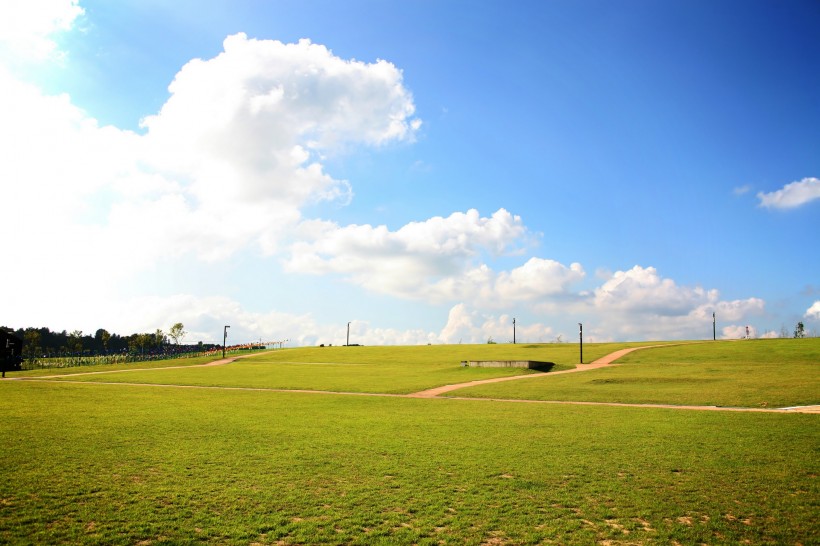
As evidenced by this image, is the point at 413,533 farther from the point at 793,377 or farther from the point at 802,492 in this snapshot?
the point at 793,377

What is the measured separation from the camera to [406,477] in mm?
11180

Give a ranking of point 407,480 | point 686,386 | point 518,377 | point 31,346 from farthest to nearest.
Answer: point 31,346, point 518,377, point 686,386, point 407,480

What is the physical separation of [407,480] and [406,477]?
10.0 inches

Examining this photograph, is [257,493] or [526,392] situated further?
[526,392]

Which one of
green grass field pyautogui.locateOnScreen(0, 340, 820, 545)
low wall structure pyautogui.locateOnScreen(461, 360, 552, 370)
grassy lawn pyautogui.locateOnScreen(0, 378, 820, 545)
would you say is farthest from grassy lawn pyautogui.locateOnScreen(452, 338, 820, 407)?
low wall structure pyautogui.locateOnScreen(461, 360, 552, 370)

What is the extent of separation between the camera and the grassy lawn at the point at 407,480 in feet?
26.5

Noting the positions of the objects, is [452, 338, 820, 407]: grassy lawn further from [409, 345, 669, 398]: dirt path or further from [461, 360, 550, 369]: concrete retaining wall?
[461, 360, 550, 369]: concrete retaining wall

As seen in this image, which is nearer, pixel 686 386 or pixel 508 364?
pixel 686 386

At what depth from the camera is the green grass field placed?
8.09 m

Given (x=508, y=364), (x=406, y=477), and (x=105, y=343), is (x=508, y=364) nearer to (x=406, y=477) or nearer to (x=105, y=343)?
(x=406, y=477)

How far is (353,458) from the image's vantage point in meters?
13.0

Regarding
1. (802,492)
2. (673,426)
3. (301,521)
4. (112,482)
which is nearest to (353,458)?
(301,521)

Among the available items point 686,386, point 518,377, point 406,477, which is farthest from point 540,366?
point 406,477

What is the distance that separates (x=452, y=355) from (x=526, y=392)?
4284cm
